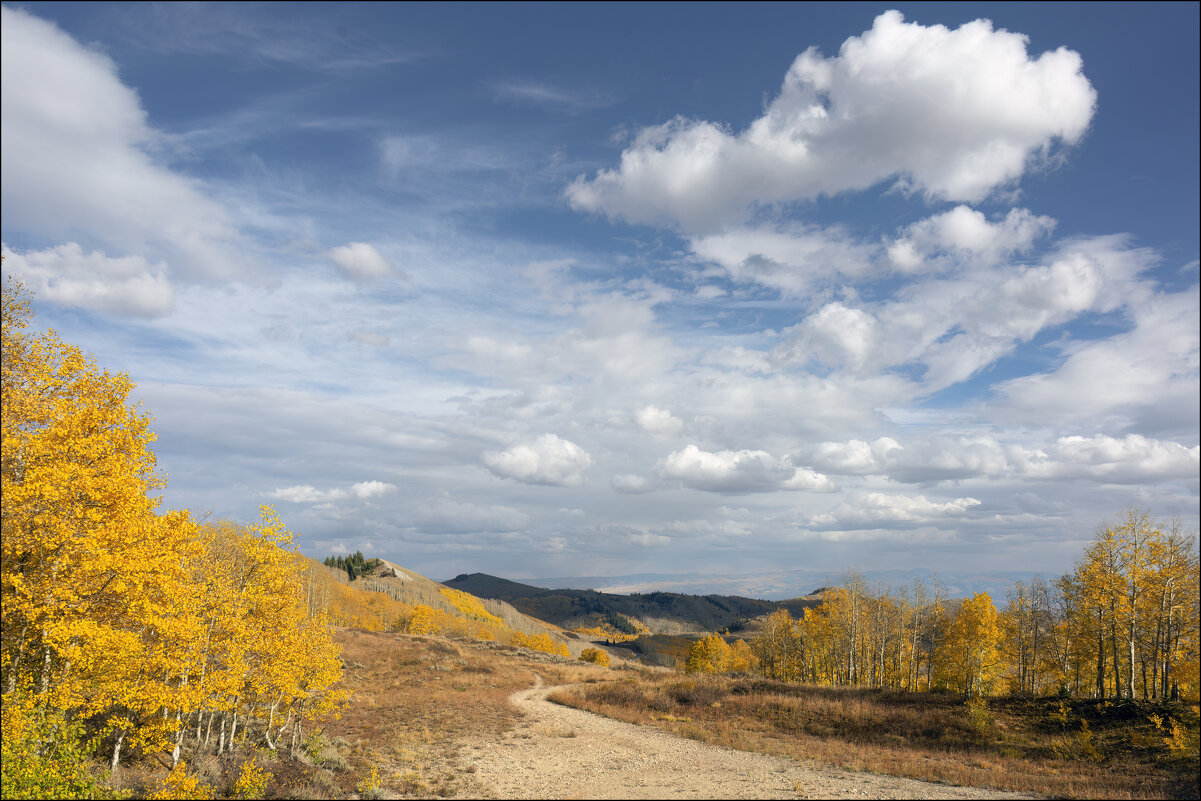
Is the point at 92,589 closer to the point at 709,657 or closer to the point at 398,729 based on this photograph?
the point at 398,729

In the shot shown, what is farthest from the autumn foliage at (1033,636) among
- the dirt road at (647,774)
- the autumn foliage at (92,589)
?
the autumn foliage at (92,589)

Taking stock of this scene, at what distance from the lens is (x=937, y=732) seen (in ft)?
118

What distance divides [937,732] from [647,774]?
24.3 m

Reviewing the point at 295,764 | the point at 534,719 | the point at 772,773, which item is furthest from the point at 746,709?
the point at 295,764

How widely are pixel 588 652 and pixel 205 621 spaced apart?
118817 mm

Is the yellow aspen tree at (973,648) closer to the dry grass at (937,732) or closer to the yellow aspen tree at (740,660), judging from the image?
the dry grass at (937,732)

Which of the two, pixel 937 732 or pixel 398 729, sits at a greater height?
pixel 937 732

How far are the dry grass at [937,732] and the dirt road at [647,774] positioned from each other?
292 centimetres

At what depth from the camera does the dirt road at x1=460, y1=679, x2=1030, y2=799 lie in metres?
21.3

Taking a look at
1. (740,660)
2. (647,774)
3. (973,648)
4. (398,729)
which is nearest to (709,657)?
(740,660)

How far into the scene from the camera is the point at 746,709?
42.5 m

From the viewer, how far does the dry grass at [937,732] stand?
25.0m

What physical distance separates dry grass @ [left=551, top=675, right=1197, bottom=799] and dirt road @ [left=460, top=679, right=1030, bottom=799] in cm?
292

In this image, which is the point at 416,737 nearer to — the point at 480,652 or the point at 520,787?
the point at 520,787
